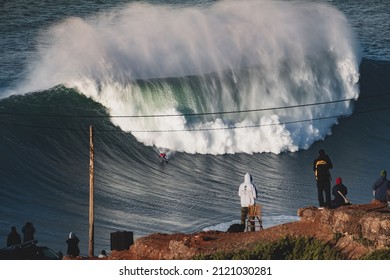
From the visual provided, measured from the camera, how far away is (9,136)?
35500mm

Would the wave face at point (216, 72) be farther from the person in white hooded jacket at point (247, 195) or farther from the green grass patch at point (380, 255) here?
the green grass patch at point (380, 255)

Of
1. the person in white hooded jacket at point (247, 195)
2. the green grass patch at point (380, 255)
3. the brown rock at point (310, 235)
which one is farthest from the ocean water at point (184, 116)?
the green grass patch at point (380, 255)

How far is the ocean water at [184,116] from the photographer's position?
31453 millimetres

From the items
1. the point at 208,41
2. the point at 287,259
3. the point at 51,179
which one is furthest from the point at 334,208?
the point at 208,41

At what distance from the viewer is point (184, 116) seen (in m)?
39.6

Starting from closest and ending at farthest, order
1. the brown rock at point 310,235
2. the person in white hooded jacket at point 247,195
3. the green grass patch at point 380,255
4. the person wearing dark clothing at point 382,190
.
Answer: the green grass patch at point 380,255, the brown rock at point 310,235, the person wearing dark clothing at point 382,190, the person in white hooded jacket at point 247,195

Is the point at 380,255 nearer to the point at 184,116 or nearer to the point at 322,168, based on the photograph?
the point at 322,168

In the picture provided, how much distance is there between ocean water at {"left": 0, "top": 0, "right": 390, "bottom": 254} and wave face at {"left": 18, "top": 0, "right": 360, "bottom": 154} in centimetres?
5

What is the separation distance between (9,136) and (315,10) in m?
17.0

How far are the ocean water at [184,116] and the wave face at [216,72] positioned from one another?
0.05 m

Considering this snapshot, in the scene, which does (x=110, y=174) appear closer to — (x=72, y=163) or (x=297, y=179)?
(x=72, y=163)

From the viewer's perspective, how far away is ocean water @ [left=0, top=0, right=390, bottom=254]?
31453mm

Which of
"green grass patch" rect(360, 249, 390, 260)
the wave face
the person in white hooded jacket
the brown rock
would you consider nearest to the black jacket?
the brown rock

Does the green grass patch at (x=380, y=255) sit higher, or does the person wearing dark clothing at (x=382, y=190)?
the person wearing dark clothing at (x=382, y=190)
